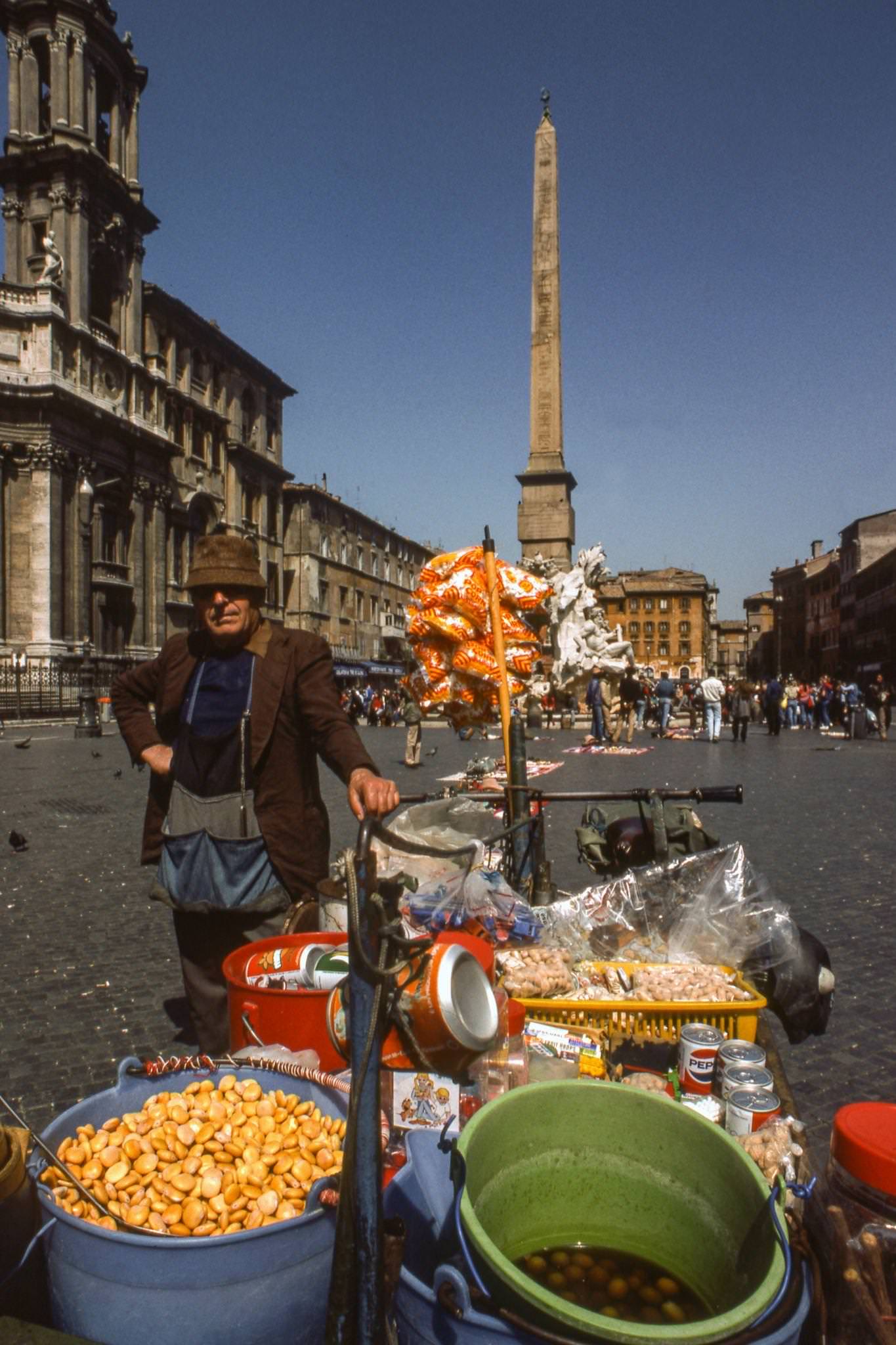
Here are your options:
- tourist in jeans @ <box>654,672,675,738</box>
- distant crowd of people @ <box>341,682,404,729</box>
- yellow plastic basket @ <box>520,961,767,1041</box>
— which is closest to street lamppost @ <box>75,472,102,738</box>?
distant crowd of people @ <box>341,682,404,729</box>

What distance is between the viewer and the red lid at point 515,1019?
244cm

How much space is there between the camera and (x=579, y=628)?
2378cm

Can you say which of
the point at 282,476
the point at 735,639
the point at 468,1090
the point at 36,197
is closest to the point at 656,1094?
the point at 468,1090

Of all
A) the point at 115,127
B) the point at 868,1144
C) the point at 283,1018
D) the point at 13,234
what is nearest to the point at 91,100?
the point at 115,127

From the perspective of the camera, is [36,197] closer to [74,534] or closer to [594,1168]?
[74,534]

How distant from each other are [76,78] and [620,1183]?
1840 inches

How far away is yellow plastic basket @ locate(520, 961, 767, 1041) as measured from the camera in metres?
2.74

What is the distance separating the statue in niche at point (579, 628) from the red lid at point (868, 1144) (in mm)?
21316

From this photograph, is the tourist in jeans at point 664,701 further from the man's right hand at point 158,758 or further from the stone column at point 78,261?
the stone column at point 78,261

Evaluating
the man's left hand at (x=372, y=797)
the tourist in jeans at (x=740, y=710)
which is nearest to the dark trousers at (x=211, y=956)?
the man's left hand at (x=372, y=797)

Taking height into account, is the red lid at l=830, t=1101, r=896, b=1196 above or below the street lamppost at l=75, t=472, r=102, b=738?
below

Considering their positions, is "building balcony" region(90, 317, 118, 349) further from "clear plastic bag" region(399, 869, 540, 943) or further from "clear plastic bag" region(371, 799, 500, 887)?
"clear plastic bag" region(399, 869, 540, 943)

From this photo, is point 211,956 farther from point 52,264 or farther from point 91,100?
point 91,100

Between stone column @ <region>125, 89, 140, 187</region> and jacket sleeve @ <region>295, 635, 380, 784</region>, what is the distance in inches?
1848
